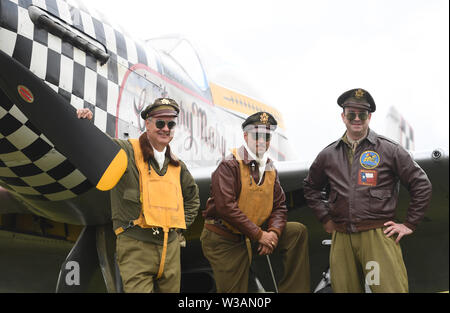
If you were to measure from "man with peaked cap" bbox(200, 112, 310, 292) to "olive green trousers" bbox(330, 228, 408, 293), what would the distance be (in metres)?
0.26

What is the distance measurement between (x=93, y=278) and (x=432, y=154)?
7.51 ft

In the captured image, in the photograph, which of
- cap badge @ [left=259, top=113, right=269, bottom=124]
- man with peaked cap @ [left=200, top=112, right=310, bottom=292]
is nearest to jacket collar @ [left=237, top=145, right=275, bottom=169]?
man with peaked cap @ [left=200, top=112, right=310, bottom=292]

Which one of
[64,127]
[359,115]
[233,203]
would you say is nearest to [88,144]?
[64,127]

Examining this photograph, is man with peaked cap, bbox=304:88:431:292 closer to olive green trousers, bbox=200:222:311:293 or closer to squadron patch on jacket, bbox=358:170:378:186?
squadron patch on jacket, bbox=358:170:378:186

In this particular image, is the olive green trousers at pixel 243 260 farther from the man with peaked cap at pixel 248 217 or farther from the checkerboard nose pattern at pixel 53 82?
the checkerboard nose pattern at pixel 53 82

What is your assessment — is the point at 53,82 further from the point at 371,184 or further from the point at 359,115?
the point at 371,184

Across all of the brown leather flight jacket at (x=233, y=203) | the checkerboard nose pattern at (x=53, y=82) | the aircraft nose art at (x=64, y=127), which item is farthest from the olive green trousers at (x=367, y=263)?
Result: the checkerboard nose pattern at (x=53, y=82)

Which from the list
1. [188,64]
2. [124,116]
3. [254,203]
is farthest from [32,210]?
[188,64]

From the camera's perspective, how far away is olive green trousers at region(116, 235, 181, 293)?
6.04ft

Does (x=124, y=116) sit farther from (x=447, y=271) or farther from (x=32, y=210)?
(x=447, y=271)

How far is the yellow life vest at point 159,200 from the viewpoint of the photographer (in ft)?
6.26

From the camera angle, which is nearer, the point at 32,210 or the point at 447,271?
the point at 32,210

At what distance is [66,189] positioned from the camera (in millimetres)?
2725

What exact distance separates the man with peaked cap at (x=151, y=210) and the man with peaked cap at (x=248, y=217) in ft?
0.72
